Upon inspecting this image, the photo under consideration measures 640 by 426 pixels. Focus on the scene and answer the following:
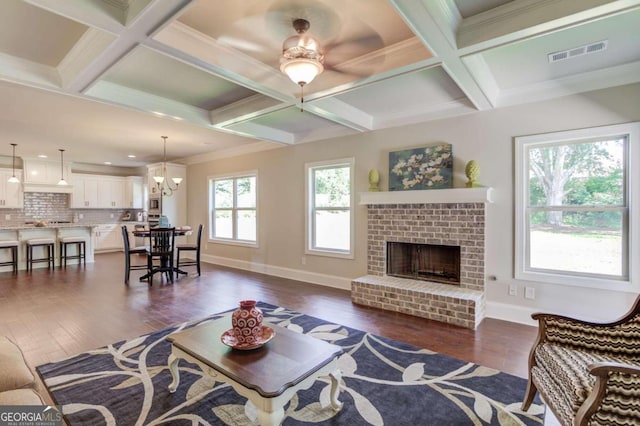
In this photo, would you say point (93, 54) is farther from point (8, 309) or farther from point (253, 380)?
point (8, 309)

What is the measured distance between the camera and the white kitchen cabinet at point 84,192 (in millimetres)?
8570

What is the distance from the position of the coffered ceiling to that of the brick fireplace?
3.84 ft

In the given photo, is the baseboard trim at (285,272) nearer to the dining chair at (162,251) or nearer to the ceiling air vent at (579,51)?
the dining chair at (162,251)

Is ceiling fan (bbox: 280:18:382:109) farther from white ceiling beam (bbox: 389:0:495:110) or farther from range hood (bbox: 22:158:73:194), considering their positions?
Answer: range hood (bbox: 22:158:73:194)

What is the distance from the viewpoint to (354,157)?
16.0 ft

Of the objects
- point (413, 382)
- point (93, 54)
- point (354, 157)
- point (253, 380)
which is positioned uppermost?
point (93, 54)

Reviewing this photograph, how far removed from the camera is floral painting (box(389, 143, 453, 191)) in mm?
3949

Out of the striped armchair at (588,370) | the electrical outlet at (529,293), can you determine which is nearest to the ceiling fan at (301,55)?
the striped armchair at (588,370)

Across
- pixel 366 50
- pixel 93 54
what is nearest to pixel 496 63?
pixel 366 50

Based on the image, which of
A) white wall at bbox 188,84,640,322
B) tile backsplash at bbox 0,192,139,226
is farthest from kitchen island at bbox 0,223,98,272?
white wall at bbox 188,84,640,322

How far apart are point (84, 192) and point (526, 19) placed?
10.5m

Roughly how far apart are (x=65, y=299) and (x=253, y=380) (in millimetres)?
4178

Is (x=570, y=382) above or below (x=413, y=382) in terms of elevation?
above

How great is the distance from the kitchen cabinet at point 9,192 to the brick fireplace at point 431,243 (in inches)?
345
